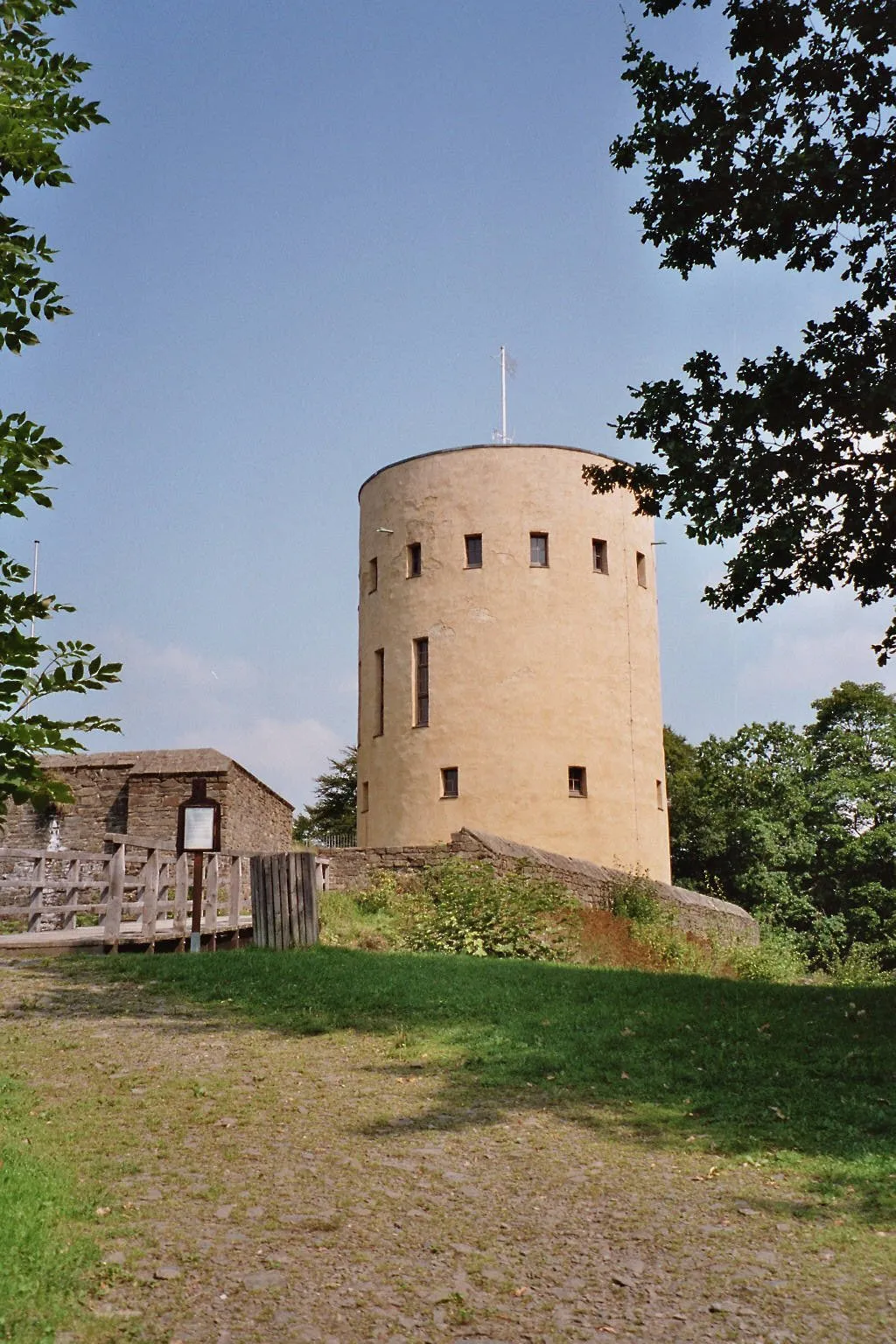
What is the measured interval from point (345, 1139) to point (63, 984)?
610 cm

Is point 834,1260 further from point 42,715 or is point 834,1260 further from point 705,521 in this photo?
point 705,521

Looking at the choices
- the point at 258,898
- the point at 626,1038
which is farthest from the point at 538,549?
the point at 626,1038

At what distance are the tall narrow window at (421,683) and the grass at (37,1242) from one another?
2179 centimetres

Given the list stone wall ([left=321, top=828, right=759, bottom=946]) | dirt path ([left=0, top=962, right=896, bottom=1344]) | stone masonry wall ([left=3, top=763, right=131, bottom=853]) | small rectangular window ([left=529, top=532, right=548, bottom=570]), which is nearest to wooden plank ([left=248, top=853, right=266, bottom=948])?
stone wall ([left=321, top=828, right=759, bottom=946])

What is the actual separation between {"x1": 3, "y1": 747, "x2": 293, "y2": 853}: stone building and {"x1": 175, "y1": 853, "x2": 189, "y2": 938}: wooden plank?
20.9 feet

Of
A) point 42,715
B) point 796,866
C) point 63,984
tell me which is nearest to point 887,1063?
point 42,715

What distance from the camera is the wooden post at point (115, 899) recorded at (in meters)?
15.0

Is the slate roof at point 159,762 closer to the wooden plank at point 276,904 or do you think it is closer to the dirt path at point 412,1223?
the wooden plank at point 276,904

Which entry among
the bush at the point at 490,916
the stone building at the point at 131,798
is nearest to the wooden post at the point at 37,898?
the bush at the point at 490,916

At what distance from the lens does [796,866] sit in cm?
3856

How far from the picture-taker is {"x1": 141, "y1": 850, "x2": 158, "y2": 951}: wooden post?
1552 cm

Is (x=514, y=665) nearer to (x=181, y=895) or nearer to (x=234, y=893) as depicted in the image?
(x=234, y=893)

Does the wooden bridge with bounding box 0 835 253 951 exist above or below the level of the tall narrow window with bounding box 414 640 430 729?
below

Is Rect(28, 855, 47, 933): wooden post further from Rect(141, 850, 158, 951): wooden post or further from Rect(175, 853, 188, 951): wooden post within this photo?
Rect(175, 853, 188, 951): wooden post
